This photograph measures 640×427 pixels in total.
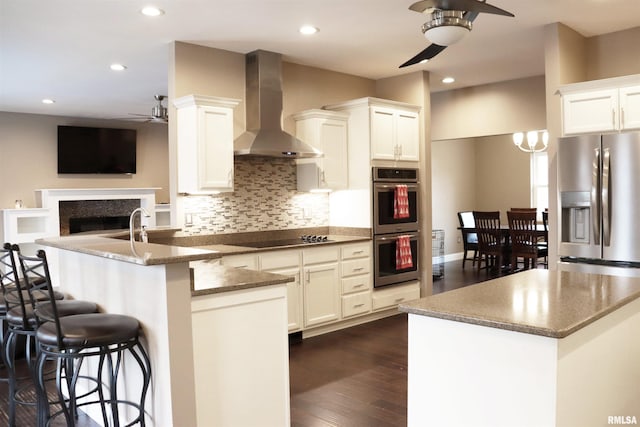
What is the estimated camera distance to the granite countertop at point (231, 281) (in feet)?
7.86

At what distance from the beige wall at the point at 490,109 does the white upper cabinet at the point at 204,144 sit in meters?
3.42

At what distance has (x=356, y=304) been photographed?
518 cm

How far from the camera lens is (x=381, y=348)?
4469 millimetres

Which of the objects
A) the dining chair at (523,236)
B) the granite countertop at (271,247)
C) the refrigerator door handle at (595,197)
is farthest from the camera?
the dining chair at (523,236)

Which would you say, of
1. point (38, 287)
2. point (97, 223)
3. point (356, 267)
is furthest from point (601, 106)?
point (97, 223)

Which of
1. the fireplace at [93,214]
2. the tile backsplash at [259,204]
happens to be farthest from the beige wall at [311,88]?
the fireplace at [93,214]

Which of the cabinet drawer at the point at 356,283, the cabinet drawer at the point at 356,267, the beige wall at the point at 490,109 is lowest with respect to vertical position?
the cabinet drawer at the point at 356,283

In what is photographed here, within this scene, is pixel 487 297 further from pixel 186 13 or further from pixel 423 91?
pixel 423 91

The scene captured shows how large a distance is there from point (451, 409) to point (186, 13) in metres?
3.21

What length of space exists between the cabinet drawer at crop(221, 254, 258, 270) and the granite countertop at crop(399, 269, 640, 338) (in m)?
2.37

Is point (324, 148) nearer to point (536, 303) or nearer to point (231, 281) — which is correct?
point (231, 281)

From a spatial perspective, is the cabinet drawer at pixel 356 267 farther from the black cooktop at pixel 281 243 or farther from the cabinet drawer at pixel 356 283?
the black cooktop at pixel 281 243

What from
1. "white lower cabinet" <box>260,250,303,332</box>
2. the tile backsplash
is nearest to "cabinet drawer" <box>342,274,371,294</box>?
"white lower cabinet" <box>260,250,303,332</box>

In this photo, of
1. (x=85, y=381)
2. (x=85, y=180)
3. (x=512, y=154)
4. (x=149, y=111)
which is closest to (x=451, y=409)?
(x=85, y=381)
